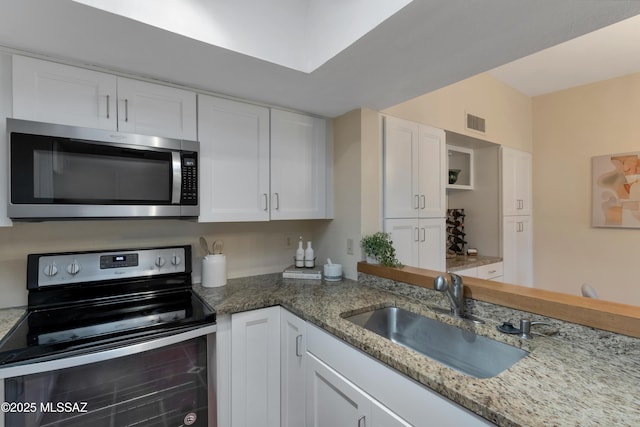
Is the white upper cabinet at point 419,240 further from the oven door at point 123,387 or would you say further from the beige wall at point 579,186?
the beige wall at point 579,186

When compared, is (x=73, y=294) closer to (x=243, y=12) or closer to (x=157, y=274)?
(x=157, y=274)

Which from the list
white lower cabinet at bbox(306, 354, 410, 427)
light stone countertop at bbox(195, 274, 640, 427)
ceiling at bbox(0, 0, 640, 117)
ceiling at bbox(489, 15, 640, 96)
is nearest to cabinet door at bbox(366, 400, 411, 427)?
white lower cabinet at bbox(306, 354, 410, 427)

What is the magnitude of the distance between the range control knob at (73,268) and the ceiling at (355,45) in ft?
3.34

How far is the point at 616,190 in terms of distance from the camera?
116 inches

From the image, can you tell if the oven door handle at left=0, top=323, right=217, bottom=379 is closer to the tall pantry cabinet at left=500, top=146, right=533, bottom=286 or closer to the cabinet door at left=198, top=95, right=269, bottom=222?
the cabinet door at left=198, top=95, right=269, bottom=222

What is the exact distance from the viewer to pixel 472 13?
104cm

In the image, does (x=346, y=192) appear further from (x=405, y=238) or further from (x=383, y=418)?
(x=383, y=418)

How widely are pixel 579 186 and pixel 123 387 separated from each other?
4357mm

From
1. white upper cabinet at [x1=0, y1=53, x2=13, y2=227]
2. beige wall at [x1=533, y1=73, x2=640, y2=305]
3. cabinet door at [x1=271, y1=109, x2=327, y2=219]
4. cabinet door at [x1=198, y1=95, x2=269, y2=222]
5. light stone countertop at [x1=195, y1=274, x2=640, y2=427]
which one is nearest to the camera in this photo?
light stone countertop at [x1=195, y1=274, x2=640, y2=427]

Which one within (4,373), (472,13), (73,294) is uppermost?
(472,13)

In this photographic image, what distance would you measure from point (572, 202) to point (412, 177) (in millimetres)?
2349

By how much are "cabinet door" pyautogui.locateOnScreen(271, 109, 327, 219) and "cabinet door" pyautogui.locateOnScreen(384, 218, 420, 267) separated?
535 mm

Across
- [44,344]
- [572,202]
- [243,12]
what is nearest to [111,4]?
[243,12]

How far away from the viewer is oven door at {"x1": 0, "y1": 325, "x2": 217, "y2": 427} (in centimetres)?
106
